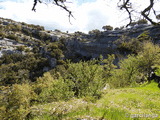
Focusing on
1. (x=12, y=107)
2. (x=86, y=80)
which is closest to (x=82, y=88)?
(x=86, y=80)

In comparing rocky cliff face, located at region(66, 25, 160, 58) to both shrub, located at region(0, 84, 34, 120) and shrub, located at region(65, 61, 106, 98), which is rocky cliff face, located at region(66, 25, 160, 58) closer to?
shrub, located at region(65, 61, 106, 98)

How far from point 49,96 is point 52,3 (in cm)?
1546

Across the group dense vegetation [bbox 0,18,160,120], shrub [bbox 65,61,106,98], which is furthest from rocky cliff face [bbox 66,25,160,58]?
shrub [bbox 65,61,106,98]

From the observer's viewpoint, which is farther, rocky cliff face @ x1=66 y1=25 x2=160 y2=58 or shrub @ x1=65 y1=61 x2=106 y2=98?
rocky cliff face @ x1=66 y1=25 x2=160 y2=58

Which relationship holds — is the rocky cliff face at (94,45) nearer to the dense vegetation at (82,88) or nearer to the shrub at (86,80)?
the dense vegetation at (82,88)

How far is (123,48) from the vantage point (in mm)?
87812

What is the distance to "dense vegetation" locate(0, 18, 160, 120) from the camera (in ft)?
28.6

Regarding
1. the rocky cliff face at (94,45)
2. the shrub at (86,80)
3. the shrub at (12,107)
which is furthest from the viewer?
the rocky cliff face at (94,45)

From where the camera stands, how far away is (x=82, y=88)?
18.9 m

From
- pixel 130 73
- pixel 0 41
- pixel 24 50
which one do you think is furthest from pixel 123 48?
pixel 0 41

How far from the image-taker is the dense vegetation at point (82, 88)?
→ 28.6 ft

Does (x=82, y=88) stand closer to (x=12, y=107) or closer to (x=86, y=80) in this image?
(x=86, y=80)

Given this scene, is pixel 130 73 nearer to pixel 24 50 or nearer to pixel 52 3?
pixel 52 3

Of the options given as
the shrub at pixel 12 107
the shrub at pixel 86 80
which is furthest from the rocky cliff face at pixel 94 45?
the shrub at pixel 12 107
